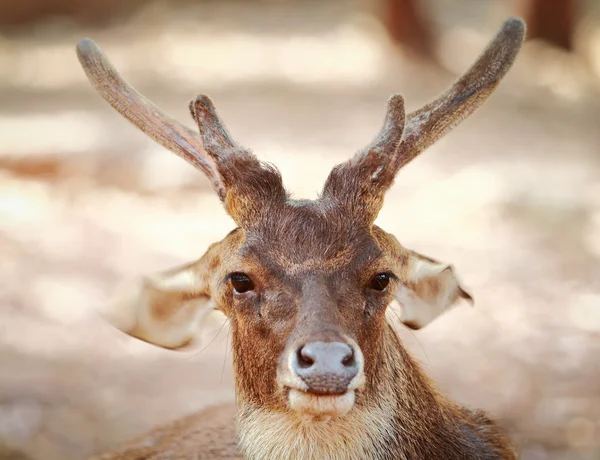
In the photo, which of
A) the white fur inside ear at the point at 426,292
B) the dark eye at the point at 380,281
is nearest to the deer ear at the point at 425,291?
the white fur inside ear at the point at 426,292

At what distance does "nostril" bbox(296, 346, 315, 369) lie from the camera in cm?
341

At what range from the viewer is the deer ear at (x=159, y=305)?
4.50 meters

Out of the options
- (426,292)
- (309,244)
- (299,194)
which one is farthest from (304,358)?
(299,194)

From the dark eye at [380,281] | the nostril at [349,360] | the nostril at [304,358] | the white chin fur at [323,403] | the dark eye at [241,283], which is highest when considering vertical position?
the dark eye at [241,283]

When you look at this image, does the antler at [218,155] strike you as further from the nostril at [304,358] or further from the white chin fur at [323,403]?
the white chin fur at [323,403]

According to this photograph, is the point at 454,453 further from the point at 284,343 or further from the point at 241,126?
the point at 241,126

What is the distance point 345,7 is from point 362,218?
21962mm

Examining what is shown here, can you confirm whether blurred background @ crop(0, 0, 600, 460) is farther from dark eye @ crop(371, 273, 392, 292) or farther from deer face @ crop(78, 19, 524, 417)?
dark eye @ crop(371, 273, 392, 292)

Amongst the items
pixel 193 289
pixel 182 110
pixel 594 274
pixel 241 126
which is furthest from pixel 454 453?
pixel 182 110

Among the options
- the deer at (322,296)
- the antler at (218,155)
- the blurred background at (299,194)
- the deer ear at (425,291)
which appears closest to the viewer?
the deer at (322,296)

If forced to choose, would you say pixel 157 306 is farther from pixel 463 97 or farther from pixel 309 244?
pixel 463 97

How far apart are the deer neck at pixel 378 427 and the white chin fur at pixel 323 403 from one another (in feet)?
0.86

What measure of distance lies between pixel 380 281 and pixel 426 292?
0.63 meters

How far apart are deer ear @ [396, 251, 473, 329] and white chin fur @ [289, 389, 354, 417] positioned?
1.02m
